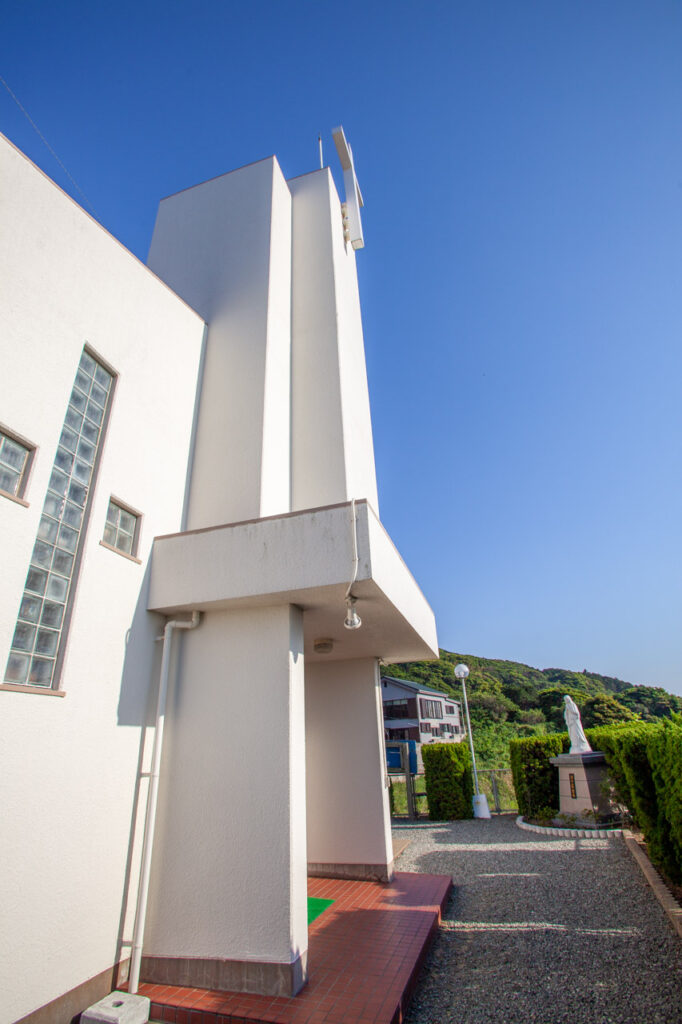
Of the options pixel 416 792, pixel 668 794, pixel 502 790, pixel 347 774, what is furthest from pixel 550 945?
pixel 502 790

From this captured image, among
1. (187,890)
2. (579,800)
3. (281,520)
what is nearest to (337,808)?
(187,890)

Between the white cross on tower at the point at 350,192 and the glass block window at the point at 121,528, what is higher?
the white cross on tower at the point at 350,192

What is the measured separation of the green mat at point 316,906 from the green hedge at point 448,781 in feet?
→ 21.6

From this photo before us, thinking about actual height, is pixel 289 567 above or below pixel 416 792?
above

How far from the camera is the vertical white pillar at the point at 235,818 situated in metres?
4.39

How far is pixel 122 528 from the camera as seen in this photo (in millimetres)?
5676

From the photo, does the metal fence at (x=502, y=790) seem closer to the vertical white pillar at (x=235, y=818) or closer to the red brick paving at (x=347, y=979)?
the red brick paving at (x=347, y=979)

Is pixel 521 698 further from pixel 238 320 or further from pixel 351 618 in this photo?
pixel 238 320

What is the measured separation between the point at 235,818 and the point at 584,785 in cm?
941

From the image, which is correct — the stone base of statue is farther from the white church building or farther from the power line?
the power line

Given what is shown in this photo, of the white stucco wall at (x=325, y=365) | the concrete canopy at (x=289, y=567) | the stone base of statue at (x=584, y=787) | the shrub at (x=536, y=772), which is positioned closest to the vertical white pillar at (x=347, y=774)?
the concrete canopy at (x=289, y=567)

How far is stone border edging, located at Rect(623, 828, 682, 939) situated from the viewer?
5.35 meters

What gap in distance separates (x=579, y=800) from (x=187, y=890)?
31.5 feet

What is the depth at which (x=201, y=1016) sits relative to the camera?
399cm
